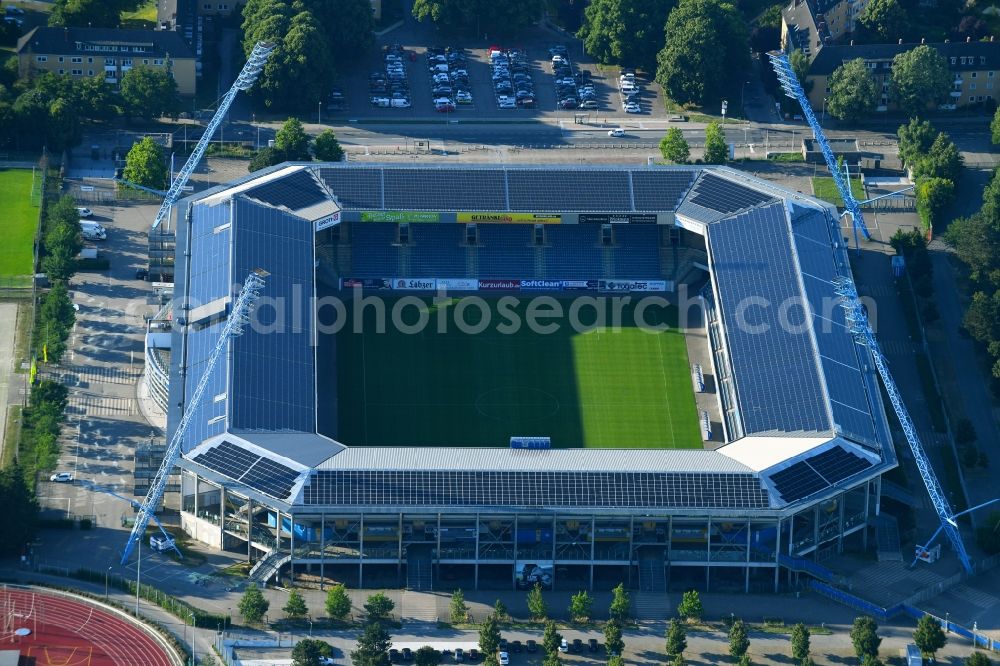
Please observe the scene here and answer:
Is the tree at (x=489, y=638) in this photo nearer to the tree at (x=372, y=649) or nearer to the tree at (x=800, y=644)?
the tree at (x=372, y=649)

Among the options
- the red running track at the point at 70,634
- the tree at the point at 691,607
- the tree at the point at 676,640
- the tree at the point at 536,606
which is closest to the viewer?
the red running track at the point at 70,634

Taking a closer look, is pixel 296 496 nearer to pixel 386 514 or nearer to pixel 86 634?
pixel 386 514

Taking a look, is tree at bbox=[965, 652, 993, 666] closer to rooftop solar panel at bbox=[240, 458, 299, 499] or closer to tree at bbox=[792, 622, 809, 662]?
tree at bbox=[792, 622, 809, 662]

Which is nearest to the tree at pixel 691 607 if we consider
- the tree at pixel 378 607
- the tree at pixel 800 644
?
the tree at pixel 800 644

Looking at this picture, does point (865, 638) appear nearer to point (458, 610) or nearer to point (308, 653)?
point (458, 610)

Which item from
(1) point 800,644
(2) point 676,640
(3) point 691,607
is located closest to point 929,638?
(1) point 800,644
